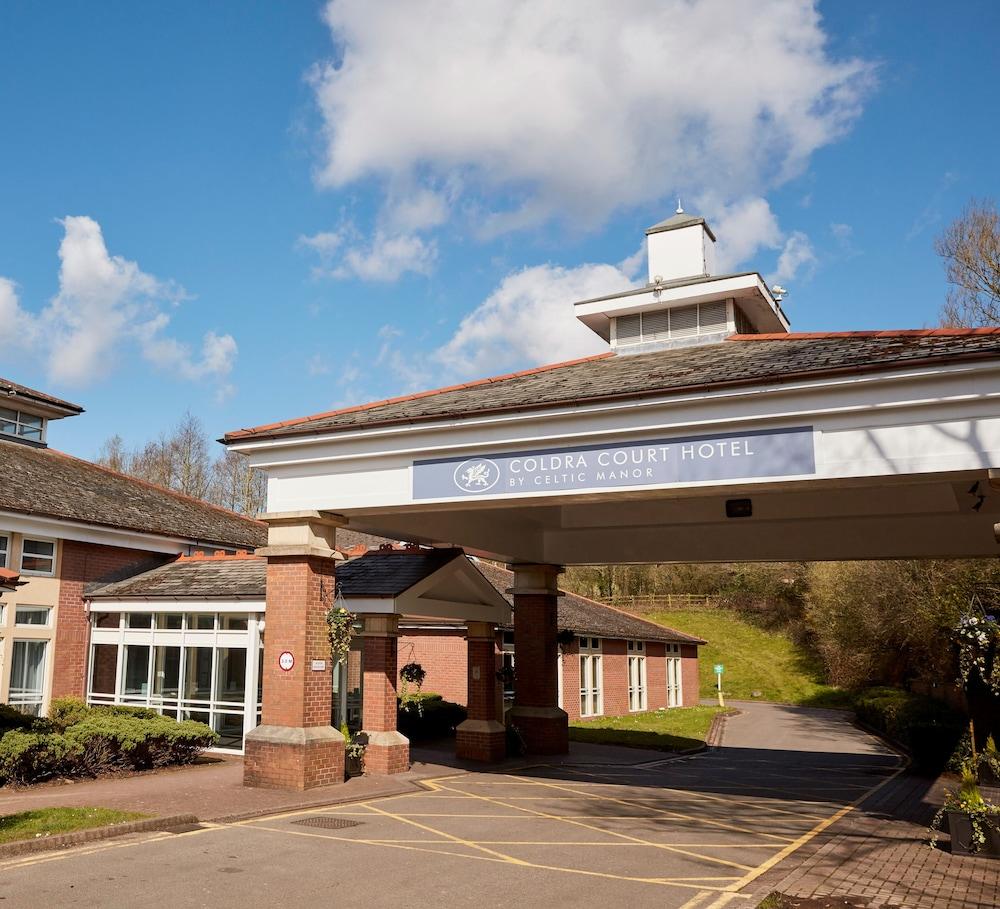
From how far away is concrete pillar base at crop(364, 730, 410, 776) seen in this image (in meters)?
16.1

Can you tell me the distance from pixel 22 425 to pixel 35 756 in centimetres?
1505

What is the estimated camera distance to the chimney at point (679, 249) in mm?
19219

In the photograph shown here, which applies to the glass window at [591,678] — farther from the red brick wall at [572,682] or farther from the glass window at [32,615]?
the glass window at [32,615]

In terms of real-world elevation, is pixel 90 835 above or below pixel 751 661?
below

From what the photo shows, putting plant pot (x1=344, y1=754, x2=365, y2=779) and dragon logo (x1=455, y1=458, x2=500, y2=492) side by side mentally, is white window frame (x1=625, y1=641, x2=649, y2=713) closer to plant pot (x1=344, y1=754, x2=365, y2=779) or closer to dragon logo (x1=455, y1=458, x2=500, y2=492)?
plant pot (x1=344, y1=754, x2=365, y2=779)

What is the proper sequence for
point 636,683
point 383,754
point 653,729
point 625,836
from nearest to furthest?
point 625,836
point 383,754
point 653,729
point 636,683

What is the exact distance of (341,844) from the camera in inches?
410

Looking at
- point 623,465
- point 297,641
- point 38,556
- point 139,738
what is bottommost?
point 139,738

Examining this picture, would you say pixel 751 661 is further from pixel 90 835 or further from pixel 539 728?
pixel 90 835

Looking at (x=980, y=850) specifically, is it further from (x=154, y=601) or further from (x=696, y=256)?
(x=154, y=601)

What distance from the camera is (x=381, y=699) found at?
1628 centimetres

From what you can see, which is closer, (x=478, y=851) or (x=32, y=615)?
(x=478, y=851)

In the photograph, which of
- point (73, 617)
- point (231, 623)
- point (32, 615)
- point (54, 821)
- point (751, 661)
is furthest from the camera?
point (751, 661)

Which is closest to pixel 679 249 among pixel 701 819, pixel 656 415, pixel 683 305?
pixel 683 305
